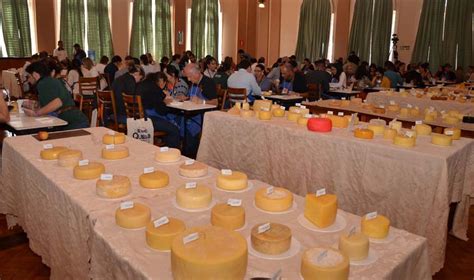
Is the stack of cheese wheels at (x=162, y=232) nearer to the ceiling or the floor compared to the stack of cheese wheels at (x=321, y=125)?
nearer to the floor

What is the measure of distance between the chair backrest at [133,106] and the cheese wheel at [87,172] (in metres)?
2.95

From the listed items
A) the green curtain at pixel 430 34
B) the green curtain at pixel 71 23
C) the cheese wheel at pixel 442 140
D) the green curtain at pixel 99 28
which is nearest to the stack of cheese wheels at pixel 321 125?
the cheese wheel at pixel 442 140

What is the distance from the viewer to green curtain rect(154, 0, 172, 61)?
1380cm

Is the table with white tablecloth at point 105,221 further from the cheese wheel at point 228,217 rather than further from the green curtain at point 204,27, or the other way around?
the green curtain at point 204,27

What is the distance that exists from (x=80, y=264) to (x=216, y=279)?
110 centimetres

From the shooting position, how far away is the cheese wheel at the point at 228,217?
1.73 m

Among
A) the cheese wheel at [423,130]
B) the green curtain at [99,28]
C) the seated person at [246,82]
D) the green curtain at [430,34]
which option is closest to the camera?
the cheese wheel at [423,130]

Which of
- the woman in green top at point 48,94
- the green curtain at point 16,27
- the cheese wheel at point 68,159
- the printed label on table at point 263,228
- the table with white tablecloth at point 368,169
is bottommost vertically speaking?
the table with white tablecloth at point 368,169

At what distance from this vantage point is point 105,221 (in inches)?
71.4

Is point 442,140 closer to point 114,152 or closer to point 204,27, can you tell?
point 114,152

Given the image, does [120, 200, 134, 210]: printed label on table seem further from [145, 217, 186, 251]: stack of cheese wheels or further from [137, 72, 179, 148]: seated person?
[137, 72, 179, 148]: seated person

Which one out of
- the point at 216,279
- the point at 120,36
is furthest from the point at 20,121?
the point at 120,36

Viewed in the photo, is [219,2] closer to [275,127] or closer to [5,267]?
[275,127]

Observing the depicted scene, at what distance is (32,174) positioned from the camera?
2.60 metres
